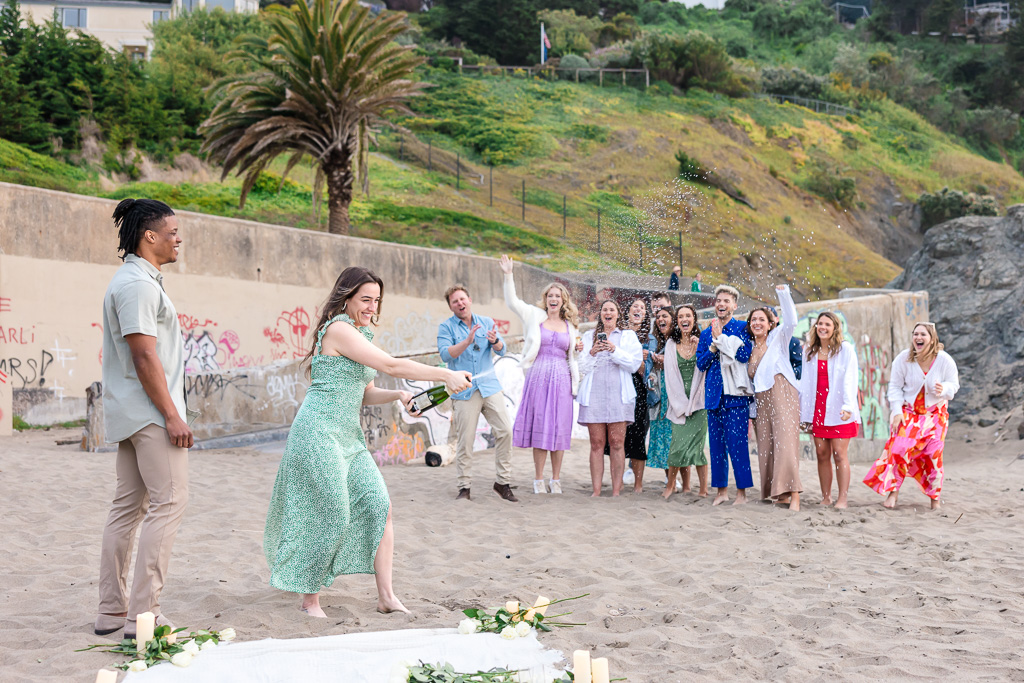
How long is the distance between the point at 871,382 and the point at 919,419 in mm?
5394

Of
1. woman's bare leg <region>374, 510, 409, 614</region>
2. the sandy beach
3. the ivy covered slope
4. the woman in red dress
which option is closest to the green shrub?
the ivy covered slope

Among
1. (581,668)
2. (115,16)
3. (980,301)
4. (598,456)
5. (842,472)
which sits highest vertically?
(115,16)

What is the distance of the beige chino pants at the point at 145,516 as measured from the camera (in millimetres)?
4090

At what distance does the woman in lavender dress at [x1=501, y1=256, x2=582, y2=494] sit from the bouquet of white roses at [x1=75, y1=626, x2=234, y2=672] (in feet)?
16.2

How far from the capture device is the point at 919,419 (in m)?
8.67

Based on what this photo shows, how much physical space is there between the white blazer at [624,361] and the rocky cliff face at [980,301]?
30.6 ft

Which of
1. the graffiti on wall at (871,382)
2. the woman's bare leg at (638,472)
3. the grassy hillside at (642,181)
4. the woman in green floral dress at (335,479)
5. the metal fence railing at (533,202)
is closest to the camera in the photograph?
the woman in green floral dress at (335,479)

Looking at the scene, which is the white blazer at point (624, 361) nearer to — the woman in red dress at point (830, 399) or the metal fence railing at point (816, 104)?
the woman in red dress at point (830, 399)

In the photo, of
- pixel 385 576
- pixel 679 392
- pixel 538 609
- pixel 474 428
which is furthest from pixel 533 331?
pixel 538 609

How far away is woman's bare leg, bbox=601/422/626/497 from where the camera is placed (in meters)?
8.66

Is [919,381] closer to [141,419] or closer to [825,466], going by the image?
[825,466]

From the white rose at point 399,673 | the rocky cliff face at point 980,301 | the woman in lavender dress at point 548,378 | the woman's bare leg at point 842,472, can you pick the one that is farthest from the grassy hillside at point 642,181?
→ the white rose at point 399,673

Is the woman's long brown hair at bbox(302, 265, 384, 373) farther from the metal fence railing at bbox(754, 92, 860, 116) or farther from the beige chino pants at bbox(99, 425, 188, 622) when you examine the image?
the metal fence railing at bbox(754, 92, 860, 116)

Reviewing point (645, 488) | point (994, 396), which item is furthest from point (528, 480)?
point (994, 396)
